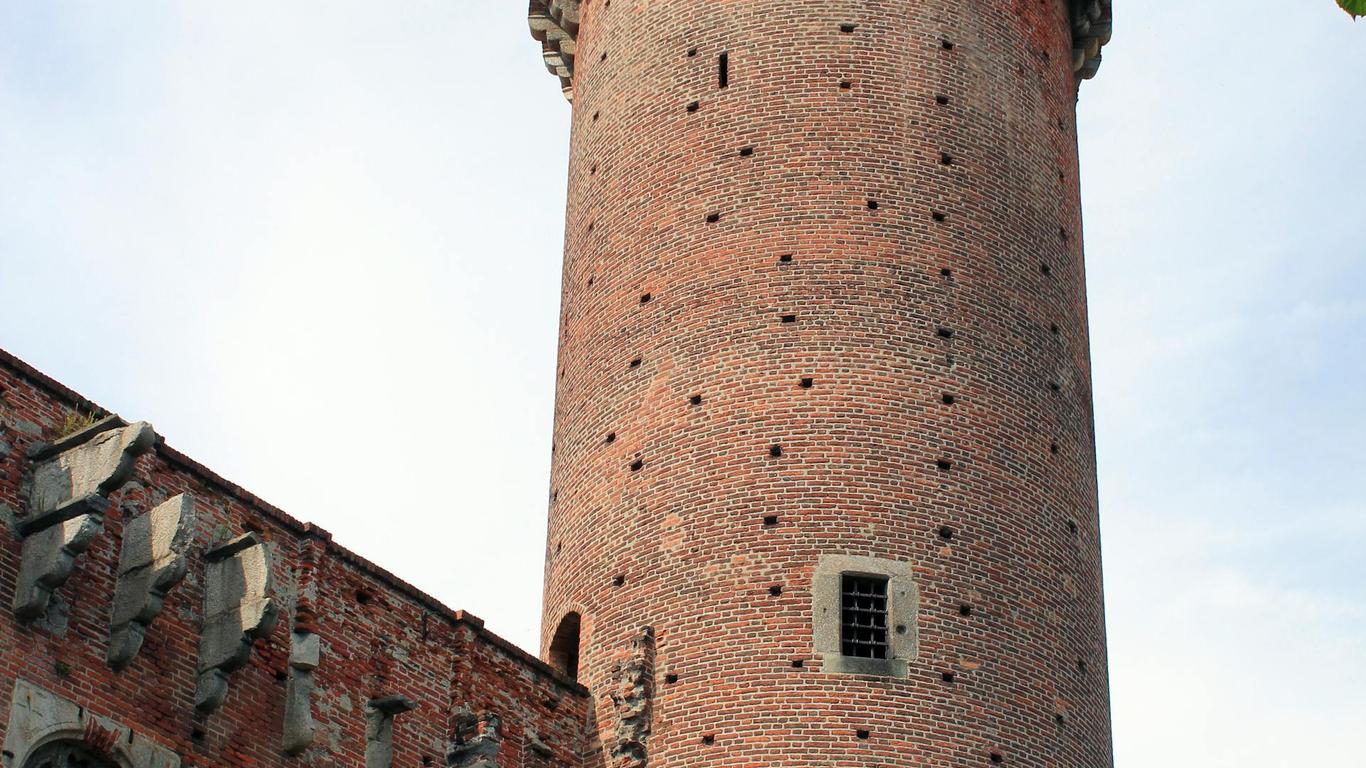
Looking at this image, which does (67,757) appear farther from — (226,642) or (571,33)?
(571,33)

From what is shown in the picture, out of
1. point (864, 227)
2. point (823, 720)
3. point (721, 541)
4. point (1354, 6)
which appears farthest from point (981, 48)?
point (1354, 6)

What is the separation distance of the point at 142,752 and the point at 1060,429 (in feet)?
35.8

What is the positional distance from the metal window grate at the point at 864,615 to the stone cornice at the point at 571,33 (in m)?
9.81

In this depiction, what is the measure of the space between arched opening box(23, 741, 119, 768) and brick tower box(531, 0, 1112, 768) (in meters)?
5.93

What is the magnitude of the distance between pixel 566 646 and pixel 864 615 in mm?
3730

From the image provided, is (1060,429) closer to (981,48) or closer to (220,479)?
(981,48)

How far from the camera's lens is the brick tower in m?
22.4

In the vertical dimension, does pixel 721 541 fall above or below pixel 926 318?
below

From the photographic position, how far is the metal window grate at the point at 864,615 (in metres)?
22.5

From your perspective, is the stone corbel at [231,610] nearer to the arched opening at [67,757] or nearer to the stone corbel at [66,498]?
the arched opening at [67,757]

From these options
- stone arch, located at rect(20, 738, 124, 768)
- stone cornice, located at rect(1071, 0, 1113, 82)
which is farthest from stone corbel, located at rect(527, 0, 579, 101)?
stone arch, located at rect(20, 738, 124, 768)

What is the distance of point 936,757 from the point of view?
21.8 metres

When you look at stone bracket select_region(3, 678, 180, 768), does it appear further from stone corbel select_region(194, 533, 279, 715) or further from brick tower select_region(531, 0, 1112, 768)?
brick tower select_region(531, 0, 1112, 768)

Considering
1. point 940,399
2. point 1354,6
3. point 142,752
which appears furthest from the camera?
point 940,399
